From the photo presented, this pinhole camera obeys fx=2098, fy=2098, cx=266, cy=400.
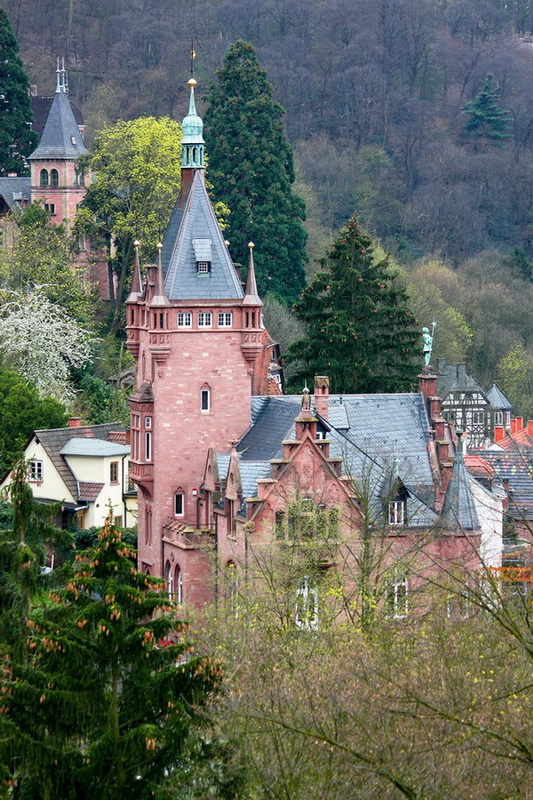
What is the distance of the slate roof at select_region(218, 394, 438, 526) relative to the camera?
62.5 m

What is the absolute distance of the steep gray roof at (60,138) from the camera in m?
113

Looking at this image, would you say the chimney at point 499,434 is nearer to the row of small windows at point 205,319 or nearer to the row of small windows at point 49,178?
the row of small windows at point 49,178

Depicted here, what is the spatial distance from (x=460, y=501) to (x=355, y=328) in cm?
2223

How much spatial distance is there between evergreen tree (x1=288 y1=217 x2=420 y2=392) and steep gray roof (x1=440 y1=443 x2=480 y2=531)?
2009 cm

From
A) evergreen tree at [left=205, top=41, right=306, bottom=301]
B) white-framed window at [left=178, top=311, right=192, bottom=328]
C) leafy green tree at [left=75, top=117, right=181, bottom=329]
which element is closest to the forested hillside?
evergreen tree at [left=205, top=41, right=306, bottom=301]

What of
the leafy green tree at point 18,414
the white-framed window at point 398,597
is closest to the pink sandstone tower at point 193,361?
the white-framed window at point 398,597

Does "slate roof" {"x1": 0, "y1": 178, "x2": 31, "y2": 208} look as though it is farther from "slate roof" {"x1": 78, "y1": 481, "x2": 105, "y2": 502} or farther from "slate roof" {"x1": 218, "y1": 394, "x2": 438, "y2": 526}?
"slate roof" {"x1": 218, "y1": 394, "x2": 438, "y2": 526}

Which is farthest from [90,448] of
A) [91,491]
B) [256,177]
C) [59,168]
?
[59,168]

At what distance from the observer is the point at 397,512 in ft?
205

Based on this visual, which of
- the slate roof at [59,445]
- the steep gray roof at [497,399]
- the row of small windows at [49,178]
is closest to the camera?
the slate roof at [59,445]

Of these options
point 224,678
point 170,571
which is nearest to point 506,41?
point 170,571

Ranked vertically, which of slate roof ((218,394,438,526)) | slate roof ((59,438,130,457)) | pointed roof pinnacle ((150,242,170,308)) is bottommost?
slate roof ((218,394,438,526))

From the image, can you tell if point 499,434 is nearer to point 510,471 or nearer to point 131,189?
point 131,189

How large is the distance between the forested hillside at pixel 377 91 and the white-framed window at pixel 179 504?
64.3 m
